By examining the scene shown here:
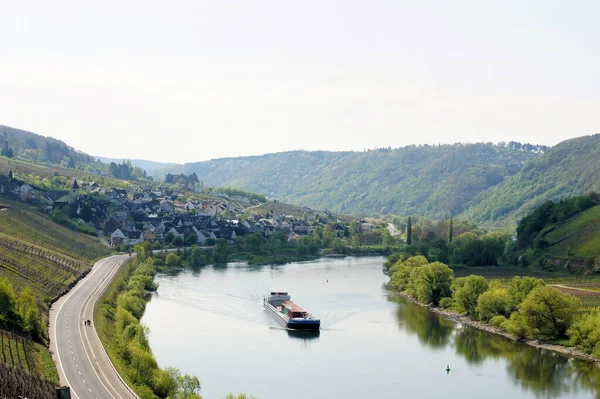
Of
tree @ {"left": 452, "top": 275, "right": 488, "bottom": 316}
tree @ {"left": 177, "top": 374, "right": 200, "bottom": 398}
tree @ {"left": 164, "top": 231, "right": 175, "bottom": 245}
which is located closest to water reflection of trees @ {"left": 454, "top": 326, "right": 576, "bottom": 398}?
tree @ {"left": 452, "top": 275, "right": 488, "bottom": 316}

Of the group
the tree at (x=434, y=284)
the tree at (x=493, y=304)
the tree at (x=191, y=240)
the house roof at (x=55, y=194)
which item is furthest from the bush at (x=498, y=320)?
the house roof at (x=55, y=194)

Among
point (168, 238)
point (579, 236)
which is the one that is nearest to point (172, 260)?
point (168, 238)

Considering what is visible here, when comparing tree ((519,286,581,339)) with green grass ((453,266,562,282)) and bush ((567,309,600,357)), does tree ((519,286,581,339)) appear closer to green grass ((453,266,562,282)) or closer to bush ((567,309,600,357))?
bush ((567,309,600,357))

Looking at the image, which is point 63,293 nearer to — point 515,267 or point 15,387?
point 15,387

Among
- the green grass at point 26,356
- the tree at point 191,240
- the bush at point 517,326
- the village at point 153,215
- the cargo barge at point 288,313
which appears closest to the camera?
the green grass at point 26,356

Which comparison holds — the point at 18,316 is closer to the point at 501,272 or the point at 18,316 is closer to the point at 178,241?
the point at 501,272

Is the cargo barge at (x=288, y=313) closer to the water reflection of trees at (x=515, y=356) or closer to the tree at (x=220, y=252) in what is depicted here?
the water reflection of trees at (x=515, y=356)
